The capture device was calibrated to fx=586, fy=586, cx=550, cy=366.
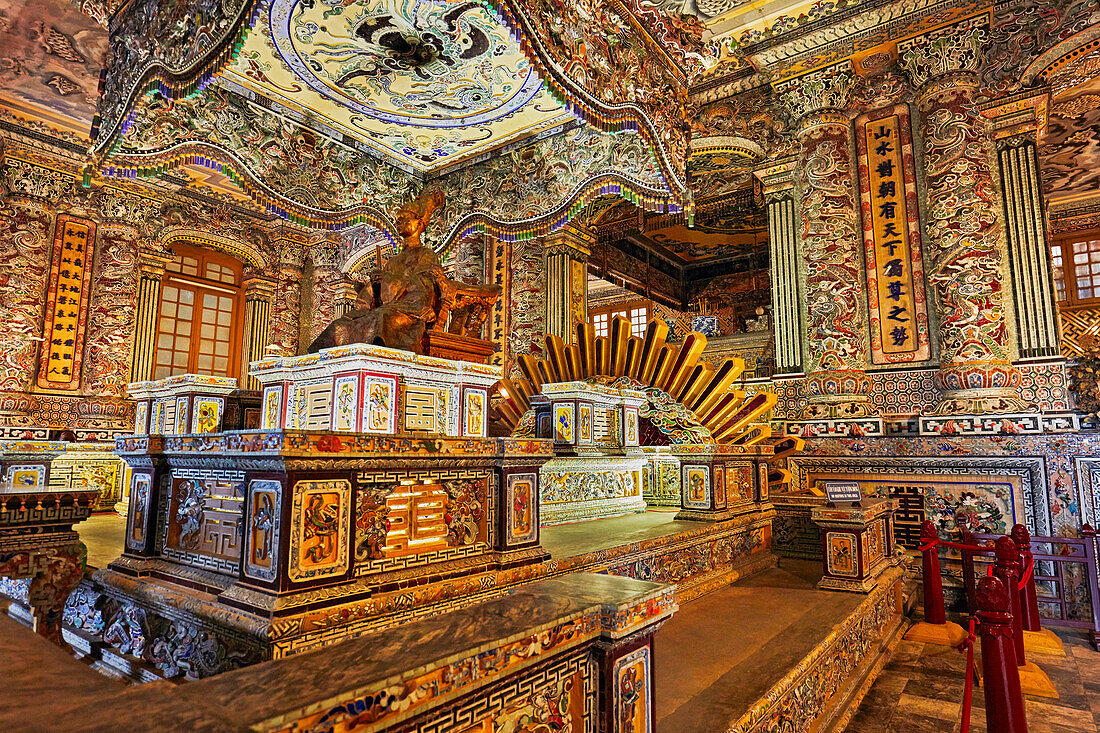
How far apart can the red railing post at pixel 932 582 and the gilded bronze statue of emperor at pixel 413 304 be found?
342cm

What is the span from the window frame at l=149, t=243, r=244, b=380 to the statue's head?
7018 millimetres

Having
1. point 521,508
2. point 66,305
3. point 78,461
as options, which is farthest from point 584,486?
point 66,305

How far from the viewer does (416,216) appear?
3139 mm

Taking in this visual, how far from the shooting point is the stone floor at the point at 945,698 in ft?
8.89

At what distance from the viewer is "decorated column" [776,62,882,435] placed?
18.5 feet

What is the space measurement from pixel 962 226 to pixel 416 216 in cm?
500

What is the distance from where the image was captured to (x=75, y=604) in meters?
2.34

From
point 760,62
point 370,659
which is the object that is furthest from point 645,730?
point 760,62

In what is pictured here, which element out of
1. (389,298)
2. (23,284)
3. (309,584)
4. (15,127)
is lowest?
(309,584)

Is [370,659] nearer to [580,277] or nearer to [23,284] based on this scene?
[580,277]

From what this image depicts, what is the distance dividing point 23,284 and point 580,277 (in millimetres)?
6884

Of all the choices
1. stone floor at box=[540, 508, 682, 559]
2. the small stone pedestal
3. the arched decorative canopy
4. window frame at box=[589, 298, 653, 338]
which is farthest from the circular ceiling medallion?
window frame at box=[589, 298, 653, 338]

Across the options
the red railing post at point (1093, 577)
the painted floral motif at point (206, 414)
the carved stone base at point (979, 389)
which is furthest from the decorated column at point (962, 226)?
the painted floral motif at point (206, 414)

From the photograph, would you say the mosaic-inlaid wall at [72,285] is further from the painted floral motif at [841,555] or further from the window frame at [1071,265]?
the window frame at [1071,265]
